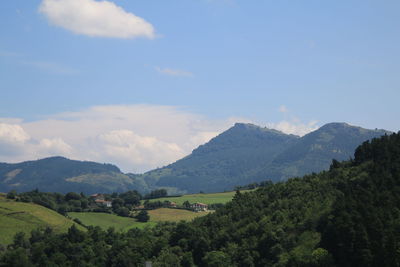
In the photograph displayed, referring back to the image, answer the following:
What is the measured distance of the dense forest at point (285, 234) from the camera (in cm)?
9656

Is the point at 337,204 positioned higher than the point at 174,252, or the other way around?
the point at 337,204

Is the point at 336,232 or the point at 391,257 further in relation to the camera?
the point at 336,232

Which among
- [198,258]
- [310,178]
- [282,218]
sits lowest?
[198,258]

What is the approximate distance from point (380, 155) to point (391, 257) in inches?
2433

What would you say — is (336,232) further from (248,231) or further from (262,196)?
(262,196)

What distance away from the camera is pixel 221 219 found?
15312 centimetres

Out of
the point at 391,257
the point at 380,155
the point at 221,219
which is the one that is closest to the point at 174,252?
the point at 221,219

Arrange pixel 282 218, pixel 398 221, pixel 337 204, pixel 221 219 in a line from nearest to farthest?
pixel 398 221 → pixel 337 204 → pixel 282 218 → pixel 221 219

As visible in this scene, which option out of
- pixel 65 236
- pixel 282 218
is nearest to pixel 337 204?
pixel 282 218

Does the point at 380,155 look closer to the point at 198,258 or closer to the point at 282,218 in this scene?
the point at 282,218

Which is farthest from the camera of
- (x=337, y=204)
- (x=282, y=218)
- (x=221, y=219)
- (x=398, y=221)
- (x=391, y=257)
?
(x=221, y=219)

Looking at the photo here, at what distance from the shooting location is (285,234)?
4867 inches

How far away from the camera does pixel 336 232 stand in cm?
9962

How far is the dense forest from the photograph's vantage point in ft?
317
